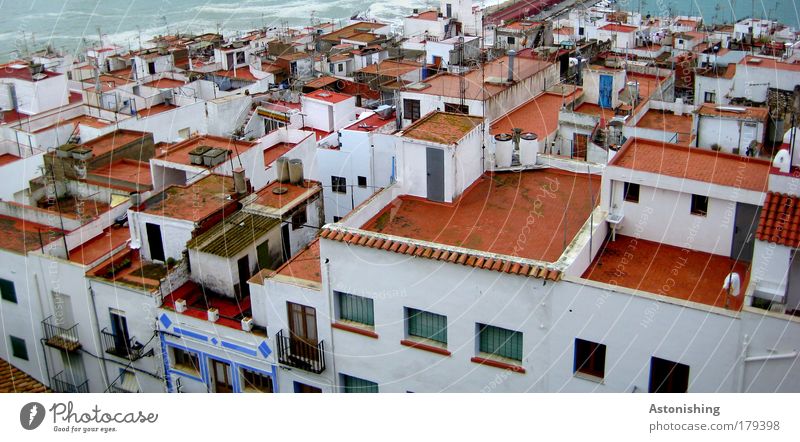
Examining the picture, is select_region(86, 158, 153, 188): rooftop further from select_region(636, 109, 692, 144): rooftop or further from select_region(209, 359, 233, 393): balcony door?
select_region(636, 109, 692, 144): rooftop

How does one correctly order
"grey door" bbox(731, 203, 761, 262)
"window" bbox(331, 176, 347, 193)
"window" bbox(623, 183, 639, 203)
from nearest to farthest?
"grey door" bbox(731, 203, 761, 262)
"window" bbox(623, 183, 639, 203)
"window" bbox(331, 176, 347, 193)

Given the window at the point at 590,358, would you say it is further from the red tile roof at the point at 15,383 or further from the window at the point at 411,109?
the window at the point at 411,109

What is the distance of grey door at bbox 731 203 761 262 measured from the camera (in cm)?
654

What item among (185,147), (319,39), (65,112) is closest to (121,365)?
(185,147)

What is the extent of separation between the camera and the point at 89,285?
28.5ft

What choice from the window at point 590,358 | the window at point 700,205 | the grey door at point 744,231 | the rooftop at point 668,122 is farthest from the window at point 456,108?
the window at point 590,358

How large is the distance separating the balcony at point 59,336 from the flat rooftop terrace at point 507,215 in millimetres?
3648

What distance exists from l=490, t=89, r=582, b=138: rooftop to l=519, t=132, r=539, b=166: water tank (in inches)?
87.9

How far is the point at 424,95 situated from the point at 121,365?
18.7 ft

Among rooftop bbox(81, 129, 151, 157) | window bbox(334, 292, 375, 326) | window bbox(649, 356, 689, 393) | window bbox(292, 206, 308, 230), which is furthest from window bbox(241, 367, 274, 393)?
rooftop bbox(81, 129, 151, 157)

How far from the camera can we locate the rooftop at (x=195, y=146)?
10344 mm

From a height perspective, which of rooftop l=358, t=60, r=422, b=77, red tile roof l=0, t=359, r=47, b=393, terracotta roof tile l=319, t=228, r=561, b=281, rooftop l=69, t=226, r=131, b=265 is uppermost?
terracotta roof tile l=319, t=228, r=561, b=281

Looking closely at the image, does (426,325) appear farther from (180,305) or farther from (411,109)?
(411,109)
